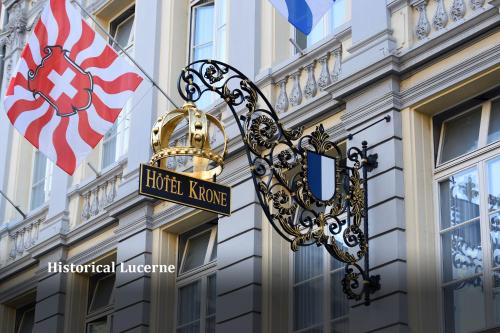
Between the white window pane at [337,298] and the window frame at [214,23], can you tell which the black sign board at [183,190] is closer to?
the white window pane at [337,298]

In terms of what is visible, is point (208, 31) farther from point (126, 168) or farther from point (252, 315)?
point (252, 315)

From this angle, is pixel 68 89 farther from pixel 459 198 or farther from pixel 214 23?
pixel 459 198

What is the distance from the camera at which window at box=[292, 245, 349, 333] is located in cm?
1504

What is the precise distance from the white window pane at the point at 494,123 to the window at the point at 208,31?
237 inches

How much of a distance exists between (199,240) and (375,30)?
493cm

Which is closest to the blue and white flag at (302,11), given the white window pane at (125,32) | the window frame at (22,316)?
the white window pane at (125,32)

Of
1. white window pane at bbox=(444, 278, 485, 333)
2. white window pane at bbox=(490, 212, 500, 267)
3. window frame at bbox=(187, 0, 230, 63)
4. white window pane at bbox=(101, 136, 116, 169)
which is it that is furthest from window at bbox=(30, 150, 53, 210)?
white window pane at bbox=(490, 212, 500, 267)

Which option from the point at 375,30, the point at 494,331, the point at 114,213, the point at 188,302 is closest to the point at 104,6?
the point at 114,213

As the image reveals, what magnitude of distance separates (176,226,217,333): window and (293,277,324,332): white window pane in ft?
6.23

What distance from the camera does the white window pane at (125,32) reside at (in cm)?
2256

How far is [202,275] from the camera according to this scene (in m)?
17.9

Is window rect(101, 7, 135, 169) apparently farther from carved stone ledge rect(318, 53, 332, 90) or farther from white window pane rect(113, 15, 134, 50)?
carved stone ledge rect(318, 53, 332, 90)

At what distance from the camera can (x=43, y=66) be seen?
60.7ft

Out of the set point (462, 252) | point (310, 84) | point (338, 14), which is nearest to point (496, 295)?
point (462, 252)
